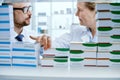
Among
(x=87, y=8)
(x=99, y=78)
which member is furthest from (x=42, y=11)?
(x=99, y=78)

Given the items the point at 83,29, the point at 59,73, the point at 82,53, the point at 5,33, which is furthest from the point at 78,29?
the point at 5,33

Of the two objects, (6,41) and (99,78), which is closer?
(99,78)

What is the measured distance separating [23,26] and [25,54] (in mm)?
172

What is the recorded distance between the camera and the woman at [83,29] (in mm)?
1095

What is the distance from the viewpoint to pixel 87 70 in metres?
1.05

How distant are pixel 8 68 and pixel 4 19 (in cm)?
27

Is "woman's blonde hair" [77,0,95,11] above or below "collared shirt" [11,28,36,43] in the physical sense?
above

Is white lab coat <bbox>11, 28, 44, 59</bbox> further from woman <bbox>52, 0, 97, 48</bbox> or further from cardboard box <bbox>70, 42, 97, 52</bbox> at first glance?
cardboard box <bbox>70, 42, 97, 52</bbox>

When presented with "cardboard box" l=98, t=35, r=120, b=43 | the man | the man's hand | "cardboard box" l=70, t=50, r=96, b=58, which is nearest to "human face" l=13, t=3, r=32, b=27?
the man

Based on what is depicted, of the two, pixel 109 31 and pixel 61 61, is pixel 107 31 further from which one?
pixel 61 61

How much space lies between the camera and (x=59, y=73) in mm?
1002

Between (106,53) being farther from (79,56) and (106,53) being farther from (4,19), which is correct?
(4,19)

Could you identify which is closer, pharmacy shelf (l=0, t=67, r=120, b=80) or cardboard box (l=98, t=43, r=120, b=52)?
pharmacy shelf (l=0, t=67, r=120, b=80)

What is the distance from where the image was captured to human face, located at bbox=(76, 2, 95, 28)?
1094 mm
